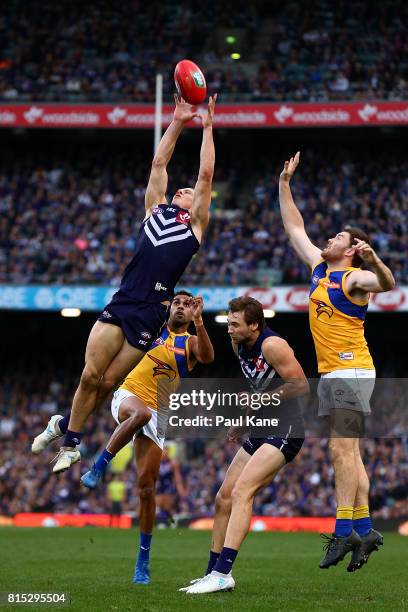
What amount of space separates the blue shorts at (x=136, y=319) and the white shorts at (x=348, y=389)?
175 cm

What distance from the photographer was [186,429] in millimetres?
13258

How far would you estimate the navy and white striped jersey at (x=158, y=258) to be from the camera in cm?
1069

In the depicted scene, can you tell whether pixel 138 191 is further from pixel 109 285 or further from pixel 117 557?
pixel 117 557

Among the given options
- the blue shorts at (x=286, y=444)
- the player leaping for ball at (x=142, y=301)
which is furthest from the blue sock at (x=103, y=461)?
the blue shorts at (x=286, y=444)

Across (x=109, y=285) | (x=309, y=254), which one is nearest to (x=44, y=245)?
(x=109, y=285)

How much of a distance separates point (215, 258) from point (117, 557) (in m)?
16.9

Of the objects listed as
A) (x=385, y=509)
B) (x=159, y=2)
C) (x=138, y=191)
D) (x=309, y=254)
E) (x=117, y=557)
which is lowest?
(x=385, y=509)

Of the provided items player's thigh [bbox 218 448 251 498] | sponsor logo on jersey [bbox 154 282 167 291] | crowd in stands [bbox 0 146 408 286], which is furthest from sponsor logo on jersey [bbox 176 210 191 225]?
crowd in stands [bbox 0 146 408 286]

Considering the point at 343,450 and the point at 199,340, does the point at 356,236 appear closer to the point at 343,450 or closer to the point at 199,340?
the point at 343,450

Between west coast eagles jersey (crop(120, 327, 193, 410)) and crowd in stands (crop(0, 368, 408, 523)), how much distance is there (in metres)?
14.9

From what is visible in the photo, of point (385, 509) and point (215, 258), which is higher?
point (215, 258)

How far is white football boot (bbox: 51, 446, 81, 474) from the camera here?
393 inches

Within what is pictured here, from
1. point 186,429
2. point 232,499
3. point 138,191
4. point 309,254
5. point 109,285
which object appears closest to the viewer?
point 232,499

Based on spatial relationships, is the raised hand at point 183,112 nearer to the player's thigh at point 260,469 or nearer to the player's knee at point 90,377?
the player's knee at point 90,377
